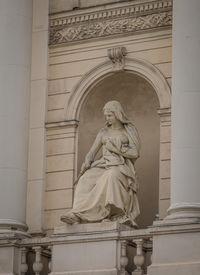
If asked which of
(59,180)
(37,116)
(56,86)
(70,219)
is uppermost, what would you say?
(56,86)

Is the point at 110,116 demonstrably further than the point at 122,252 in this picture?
Yes

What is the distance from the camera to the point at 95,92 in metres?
19.6

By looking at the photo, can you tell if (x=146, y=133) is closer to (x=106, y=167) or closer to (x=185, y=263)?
(x=106, y=167)

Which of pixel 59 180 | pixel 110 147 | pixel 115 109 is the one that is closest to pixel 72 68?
pixel 115 109

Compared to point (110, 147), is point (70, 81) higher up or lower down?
higher up

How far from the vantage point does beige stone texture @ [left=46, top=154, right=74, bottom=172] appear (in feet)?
63.1

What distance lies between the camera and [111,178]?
17.8m

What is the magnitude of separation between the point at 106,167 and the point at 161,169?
0.88 metres

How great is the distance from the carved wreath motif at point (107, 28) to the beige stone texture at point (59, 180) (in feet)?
7.24

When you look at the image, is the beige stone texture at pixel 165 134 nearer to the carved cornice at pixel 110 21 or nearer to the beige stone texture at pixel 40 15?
the carved cornice at pixel 110 21

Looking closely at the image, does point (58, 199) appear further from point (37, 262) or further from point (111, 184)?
point (111, 184)

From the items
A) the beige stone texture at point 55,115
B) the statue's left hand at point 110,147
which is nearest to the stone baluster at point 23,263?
the statue's left hand at point 110,147

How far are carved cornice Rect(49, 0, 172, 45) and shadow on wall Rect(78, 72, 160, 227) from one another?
0.76 meters

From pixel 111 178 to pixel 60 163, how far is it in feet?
5.50
